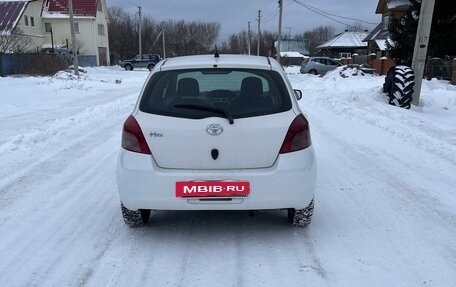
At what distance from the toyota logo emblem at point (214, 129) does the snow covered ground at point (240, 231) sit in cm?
97

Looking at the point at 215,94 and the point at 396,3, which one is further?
the point at 396,3

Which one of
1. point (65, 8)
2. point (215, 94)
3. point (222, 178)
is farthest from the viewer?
point (65, 8)

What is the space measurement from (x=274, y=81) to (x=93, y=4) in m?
56.8

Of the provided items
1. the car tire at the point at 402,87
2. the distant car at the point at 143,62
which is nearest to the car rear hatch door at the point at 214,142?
the car tire at the point at 402,87

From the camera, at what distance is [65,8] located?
182 feet

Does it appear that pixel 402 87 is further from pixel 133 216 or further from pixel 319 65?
pixel 319 65

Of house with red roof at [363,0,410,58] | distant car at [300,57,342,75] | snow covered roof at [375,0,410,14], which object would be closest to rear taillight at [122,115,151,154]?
distant car at [300,57,342,75]

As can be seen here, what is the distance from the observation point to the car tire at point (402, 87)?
1277 cm

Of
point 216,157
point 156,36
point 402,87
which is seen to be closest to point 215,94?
point 216,157

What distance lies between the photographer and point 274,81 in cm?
431

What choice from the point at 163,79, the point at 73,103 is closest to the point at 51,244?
the point at 163,79

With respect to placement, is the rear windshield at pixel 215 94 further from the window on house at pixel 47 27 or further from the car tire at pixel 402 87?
the window on house at pixel 47 27

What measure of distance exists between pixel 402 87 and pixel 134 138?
10367mm

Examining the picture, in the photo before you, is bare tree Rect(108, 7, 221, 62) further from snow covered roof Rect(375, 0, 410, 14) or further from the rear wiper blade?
the rear wiper blade
